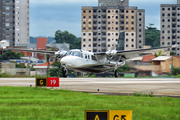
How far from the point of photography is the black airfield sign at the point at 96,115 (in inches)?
223

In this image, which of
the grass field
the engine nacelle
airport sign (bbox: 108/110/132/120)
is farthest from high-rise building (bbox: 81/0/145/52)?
airport sign (bbox: 108/110/132/120)

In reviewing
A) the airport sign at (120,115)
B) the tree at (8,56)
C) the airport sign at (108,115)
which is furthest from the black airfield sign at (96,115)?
the tree at (8,56)

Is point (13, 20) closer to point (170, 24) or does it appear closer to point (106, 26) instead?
point (106, 26)

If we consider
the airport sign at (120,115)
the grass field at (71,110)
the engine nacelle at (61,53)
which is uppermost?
the engine nacelle at (61,53)

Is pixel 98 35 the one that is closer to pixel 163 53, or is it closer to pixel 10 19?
pixel 163 53

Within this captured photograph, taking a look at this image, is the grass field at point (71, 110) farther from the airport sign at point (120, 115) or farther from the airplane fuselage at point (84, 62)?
the airplane fuselage at point (84, 62)

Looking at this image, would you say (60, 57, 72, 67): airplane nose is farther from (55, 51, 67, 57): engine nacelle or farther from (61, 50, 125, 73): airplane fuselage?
(55, 51, 67, 57): engine nacelle

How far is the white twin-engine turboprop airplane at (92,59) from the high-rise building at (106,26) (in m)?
A: 108

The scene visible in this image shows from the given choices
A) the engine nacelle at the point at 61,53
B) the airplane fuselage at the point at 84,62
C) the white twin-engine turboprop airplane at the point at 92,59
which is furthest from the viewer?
the engine nacelle at the point at 61,53

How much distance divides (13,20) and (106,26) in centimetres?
4790

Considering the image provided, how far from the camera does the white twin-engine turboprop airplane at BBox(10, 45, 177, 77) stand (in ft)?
113

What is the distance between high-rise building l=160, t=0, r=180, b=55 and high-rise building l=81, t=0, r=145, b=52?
1643 centimetres

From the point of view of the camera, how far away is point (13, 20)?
156750mm

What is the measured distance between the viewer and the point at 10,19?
155 metres
